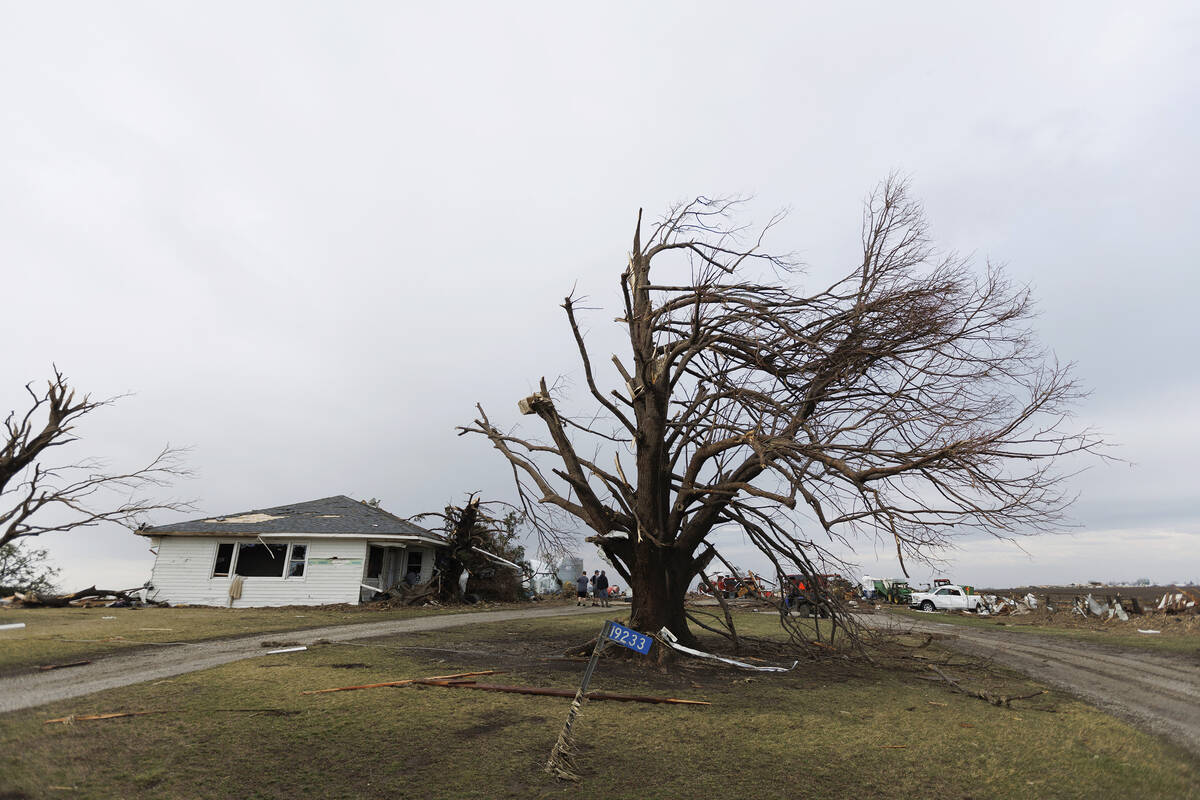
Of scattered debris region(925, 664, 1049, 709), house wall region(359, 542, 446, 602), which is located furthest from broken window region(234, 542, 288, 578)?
scattered debris region(925, 664, 1049, 709)

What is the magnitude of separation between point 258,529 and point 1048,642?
27.0 meters

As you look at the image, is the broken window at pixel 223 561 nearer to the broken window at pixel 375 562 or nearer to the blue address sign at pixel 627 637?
the broken window at pixel 375 562

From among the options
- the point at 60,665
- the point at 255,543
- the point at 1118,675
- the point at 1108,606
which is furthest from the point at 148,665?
the point at 1108,606

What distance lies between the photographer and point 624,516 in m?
11.3

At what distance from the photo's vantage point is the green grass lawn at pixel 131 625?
11.3 metres

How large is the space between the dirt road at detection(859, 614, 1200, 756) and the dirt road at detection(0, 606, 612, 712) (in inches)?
470

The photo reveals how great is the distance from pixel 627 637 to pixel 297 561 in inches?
905

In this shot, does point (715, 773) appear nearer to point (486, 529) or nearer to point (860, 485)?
point (860, 485)

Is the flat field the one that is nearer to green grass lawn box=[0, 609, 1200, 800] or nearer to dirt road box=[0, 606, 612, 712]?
dirt road box=[0, 606, 612, 712]

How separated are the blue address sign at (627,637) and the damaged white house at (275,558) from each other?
20.6 m

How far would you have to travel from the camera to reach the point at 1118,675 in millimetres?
11383

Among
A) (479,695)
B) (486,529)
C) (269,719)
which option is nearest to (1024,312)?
(479,695)

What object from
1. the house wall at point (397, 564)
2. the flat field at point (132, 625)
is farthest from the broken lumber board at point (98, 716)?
the house wall at point (397, 564)

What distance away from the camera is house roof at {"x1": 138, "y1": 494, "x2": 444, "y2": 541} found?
24.8m
